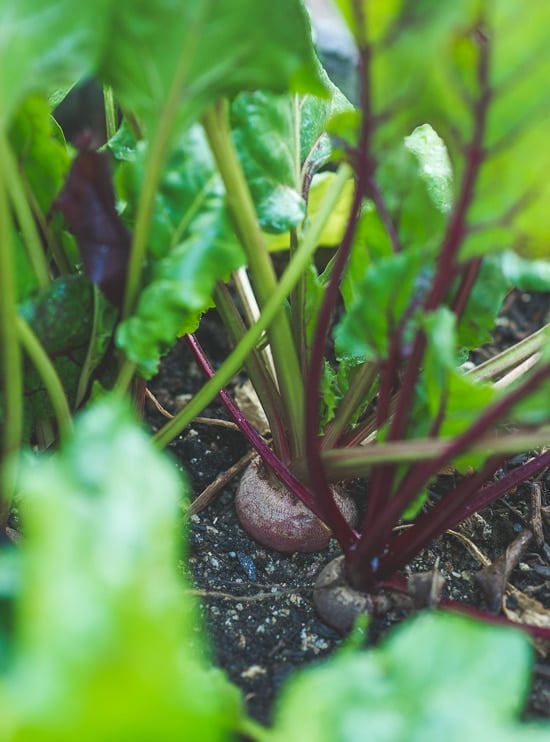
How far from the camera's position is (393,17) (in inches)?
23.0

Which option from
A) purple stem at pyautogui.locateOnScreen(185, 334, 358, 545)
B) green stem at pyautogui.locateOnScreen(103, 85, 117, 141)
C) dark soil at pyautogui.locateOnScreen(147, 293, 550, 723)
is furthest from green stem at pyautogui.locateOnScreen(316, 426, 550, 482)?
green stem at pyautogui.locateOnScreen(103, 85, 117, 141)

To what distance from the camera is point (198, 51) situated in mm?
654

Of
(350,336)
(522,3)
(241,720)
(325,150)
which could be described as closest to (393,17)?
(522,3)

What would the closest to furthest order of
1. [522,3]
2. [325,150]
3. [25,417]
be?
1. [522,3]
2. [25,417]
3. [325,150]

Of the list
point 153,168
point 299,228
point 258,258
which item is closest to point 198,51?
point 153,168

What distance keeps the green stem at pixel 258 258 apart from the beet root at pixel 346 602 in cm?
16

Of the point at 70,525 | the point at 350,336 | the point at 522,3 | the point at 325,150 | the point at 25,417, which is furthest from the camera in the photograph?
the point at 325,150

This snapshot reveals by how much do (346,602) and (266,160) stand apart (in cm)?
50

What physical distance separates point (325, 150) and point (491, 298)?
1.12 feet

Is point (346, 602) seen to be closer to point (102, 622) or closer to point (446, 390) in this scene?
point (446, 390)

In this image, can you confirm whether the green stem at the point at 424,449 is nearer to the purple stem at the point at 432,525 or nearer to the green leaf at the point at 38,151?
the purple stem at the point at 432,525

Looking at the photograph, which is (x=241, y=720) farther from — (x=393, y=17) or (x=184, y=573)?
(x=393, y=17)

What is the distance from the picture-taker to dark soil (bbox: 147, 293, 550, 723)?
0.84m

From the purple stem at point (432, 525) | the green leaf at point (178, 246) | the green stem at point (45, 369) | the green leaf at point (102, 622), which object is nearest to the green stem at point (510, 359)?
the purple stem at point (432, 525)
